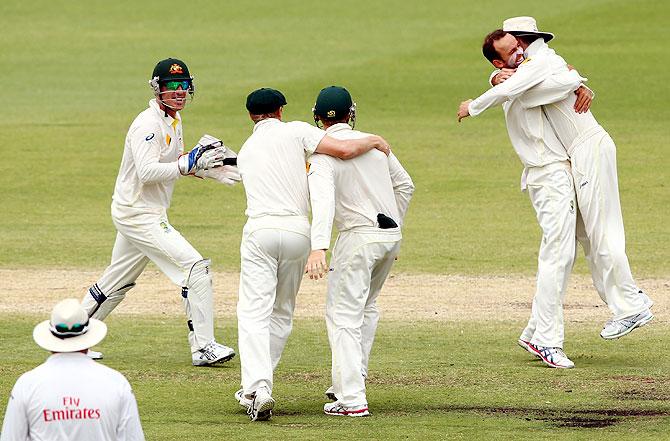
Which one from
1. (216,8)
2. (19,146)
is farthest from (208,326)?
(216,8)

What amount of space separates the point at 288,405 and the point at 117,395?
360 centimetres

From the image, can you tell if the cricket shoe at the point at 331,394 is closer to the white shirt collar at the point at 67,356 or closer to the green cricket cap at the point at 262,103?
the green cricket cap at the point at 262,103

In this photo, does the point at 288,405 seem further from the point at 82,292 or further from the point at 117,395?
the point at 82,292

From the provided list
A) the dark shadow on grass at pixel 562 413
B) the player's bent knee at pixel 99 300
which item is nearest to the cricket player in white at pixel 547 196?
the dark shadow on grass at pixel 562 413

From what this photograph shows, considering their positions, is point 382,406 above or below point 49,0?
below

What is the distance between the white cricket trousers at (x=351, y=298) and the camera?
9555mm

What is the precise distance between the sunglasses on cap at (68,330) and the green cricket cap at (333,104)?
365 centimetres

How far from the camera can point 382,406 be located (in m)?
9.91

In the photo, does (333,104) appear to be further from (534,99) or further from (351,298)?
(534,99)

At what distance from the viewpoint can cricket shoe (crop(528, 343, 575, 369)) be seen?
36.5ft

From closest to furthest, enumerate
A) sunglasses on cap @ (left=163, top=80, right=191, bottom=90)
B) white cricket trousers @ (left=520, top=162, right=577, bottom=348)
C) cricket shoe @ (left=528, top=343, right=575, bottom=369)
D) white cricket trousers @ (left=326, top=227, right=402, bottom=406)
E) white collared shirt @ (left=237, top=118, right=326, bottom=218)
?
1. white cricket trousers @ (left=326, top=227, right=402, bottom=406)
2. white collared shirt @ (left=237, top=118, right=326, bottom=218)
3. cricket shoe @ (left=528, top=343, right=575, bottom=369)
4. white cricket trousers @ (left=520, top=162, right=577, bottom=348)
5. sunglasses on cap @ (left=163, top=80, right=191, bottom=90)

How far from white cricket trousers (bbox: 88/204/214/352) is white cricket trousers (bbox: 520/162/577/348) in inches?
96.0

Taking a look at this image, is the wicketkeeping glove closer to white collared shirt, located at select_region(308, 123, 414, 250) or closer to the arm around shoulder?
white collared shirt, located at select_region(308, 123, 414, 250)

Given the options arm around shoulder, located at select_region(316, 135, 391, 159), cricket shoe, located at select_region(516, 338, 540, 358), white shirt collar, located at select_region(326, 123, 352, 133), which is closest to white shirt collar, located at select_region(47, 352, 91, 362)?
arm around shoulder, located at select_region(316, 135, 391, 159)
